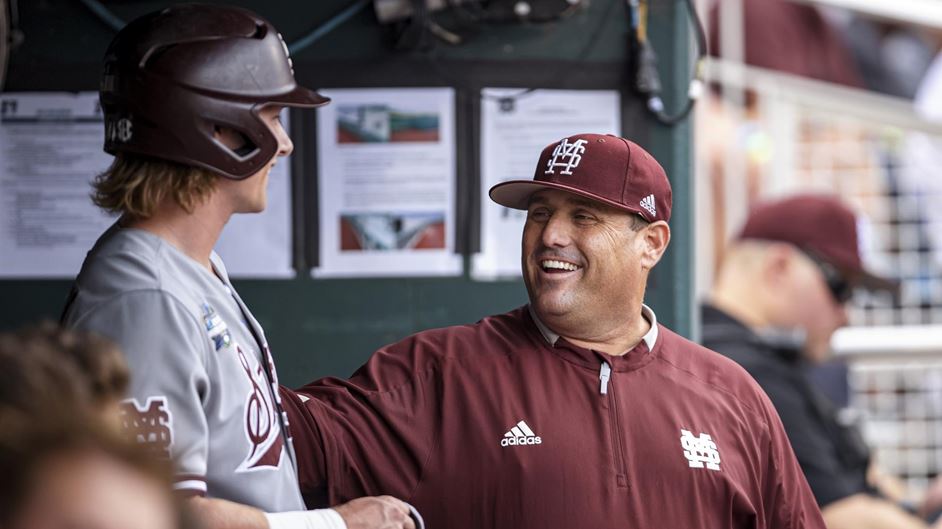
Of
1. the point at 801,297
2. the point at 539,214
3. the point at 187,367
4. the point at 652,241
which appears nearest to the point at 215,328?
the point at 187,367

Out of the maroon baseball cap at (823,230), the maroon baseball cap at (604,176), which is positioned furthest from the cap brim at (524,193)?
the maroon baseball cap at (823,230)

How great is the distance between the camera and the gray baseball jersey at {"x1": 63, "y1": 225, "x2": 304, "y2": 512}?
2.36 meters

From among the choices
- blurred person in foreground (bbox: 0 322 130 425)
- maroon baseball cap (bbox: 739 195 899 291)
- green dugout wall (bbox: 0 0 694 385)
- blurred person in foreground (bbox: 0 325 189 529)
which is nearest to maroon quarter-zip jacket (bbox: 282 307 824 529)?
green dugout wall (bbox: 0 0 694 385)

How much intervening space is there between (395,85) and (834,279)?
261cm

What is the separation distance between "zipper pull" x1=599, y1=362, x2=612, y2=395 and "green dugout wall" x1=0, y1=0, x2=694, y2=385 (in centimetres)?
91

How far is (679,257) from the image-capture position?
13.6 feet

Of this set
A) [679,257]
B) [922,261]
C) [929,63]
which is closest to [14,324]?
[679,257]

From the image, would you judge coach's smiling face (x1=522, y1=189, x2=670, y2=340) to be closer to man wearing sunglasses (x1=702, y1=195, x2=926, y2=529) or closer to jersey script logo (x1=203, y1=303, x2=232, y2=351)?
jersey script logo (x1=203, y1=303, x2=232, y2=351)

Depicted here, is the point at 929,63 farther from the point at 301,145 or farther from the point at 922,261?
the point at 301,145

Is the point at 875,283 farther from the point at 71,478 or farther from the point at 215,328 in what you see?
the point at 71,478

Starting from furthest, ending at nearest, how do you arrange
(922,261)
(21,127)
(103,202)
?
(922,261) < (21,127) < (103,202)

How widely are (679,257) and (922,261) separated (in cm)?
424

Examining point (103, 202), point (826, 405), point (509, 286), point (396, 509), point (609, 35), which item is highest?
point (609, 35)

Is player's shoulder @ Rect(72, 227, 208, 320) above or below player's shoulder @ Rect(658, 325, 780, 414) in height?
above
